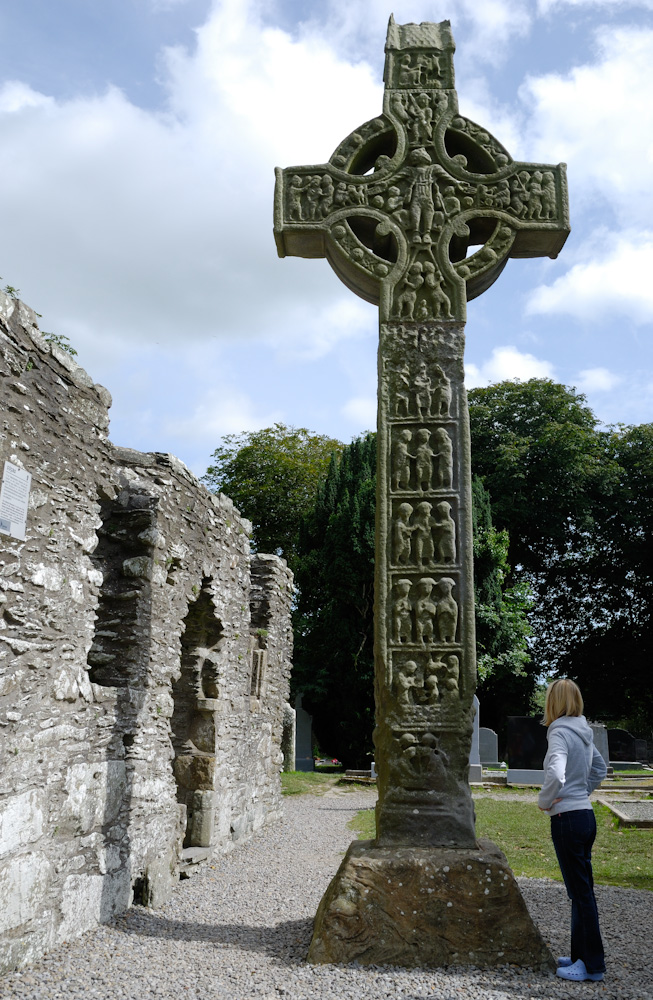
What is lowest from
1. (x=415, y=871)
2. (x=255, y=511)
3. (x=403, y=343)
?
(x=415, y=871)

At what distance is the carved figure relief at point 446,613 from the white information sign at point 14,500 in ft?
7.71

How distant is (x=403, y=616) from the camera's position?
4.17 m

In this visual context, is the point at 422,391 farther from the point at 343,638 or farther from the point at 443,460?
the point at 343,638

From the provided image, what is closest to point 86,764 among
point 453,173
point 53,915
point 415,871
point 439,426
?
point 53,915

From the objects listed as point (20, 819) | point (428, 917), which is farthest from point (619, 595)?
point (20, 819)

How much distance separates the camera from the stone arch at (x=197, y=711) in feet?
26.4

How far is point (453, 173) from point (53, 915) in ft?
16.4

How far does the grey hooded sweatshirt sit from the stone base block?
0.42m

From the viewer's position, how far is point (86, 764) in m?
4.95

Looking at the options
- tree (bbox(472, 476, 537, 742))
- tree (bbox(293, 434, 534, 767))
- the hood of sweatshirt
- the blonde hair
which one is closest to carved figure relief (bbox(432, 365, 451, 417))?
the blonde hair

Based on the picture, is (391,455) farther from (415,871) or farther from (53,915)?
(53,915)

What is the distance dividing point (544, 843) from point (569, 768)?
5804 millimetres

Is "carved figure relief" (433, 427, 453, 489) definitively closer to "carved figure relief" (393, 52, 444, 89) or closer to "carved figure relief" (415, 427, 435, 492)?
"carved figure relief" (415, 427, 435, 492)

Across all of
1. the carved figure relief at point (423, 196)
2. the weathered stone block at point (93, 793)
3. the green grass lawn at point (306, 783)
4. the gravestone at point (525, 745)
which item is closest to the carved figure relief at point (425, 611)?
the carved figure relief at point (423, 196)
